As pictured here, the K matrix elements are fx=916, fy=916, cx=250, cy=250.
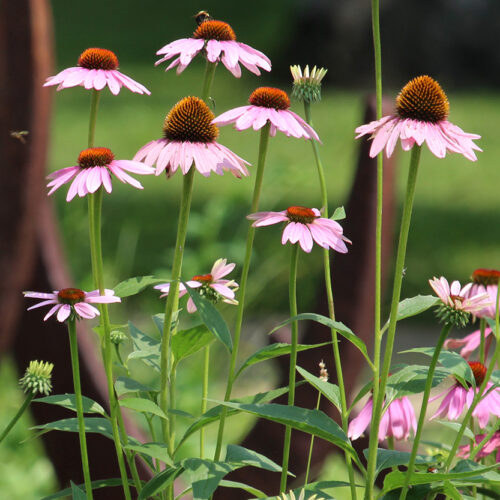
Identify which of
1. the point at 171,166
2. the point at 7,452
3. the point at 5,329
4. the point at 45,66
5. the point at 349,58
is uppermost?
the point at 349,58

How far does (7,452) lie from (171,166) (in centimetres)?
170

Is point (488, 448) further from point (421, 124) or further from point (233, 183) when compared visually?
point (233, 183)

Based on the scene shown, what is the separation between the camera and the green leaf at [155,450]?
29.6 inches

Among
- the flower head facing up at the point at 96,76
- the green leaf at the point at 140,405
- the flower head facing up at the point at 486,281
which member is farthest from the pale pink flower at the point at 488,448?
the flower head facing up at the point at 96,76

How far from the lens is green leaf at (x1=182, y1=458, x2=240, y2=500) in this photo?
0.71m

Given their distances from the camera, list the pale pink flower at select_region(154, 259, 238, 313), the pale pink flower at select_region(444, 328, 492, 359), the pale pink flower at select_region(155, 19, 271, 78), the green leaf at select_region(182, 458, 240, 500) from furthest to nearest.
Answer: the pale pink flower at select_region(444, 328, 492, 359) → the pale pink flower at select_region(154, 259, 238, 313) → the pale pink flower at select_region(155, 19, 271, 78) → the green leaf at select_region(182, 458, 240, 500)

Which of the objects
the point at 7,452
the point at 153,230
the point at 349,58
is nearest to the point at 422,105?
the point at 7,452

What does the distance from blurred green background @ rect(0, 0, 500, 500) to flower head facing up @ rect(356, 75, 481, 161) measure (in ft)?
0.71

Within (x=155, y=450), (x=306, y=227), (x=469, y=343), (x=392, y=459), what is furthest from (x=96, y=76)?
(x=469, y=343)

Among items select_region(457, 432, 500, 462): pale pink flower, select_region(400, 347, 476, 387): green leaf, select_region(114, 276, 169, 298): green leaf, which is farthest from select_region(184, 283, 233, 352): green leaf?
select_region(457, 432, 500, 462): pale pink flower

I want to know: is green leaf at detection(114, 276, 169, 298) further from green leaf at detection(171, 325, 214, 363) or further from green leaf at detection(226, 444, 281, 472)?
green leaf at detection(226, 444, 281, 472)

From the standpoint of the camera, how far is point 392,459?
0.84 m

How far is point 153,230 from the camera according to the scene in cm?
493

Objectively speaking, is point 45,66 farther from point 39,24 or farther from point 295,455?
point 295,455
